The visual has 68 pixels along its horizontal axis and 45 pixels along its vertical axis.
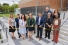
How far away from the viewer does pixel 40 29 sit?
38.2ft

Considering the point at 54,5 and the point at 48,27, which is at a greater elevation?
the point at 54,5

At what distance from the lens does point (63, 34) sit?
11492mm

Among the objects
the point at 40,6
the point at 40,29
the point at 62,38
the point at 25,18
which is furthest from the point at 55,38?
the point at 40,6

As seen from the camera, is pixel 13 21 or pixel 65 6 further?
pixel 65 6

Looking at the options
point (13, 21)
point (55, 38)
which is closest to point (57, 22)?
point (55, 38)

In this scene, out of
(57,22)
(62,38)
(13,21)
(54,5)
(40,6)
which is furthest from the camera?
(40,6)

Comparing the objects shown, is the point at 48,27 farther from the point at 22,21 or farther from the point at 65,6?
the point at 65,6

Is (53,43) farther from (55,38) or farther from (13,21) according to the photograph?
(13,21)

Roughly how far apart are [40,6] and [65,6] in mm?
3837

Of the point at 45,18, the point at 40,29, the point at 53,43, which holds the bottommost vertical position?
the point at 53,43

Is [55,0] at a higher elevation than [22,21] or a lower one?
higher

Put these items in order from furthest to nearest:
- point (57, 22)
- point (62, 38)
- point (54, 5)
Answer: point (54, 5) → point (62, 38) → point (57, 22)

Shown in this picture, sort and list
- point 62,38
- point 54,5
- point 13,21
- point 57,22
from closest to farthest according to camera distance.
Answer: point 57,22 → point 62,38 → point 13,21 → point 54,5

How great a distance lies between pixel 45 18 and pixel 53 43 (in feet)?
6.51
